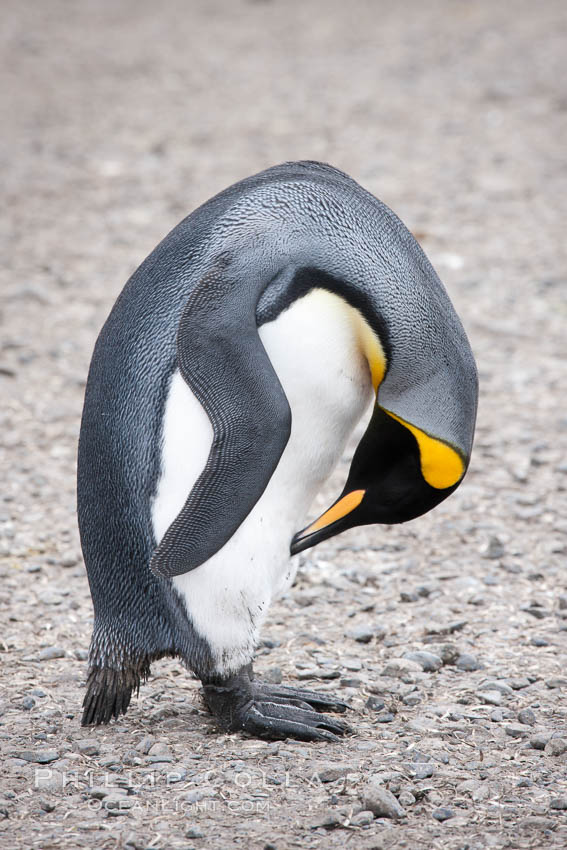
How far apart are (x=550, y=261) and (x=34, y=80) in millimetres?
5072

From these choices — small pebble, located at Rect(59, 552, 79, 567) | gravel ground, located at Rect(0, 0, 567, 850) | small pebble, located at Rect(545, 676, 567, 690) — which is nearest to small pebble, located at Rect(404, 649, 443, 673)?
gravel ground, located at Rect(0, 0, 567, 850)

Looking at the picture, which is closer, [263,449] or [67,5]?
[263,449]

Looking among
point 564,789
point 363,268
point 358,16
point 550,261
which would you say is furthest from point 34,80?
point 564,789

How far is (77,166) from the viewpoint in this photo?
7852 mm

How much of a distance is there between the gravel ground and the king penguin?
259 millimetres

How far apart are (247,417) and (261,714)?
818 mm

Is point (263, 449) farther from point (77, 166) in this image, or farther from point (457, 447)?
point (77, 166)

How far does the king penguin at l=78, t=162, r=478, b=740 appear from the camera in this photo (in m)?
2.55

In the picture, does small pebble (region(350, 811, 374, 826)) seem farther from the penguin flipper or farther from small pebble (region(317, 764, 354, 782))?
the penguin flipper

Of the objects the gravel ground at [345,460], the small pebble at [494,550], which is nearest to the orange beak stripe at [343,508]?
the gravel ground at [345,460]

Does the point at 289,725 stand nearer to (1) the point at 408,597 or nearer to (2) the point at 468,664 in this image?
(2) the point at 468,664

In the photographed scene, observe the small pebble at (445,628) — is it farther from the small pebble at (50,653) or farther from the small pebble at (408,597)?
the small pebble at (50,653)

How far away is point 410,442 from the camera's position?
8.66ft

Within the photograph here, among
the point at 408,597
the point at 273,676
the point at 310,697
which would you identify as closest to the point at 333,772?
→ the point at 310,697
